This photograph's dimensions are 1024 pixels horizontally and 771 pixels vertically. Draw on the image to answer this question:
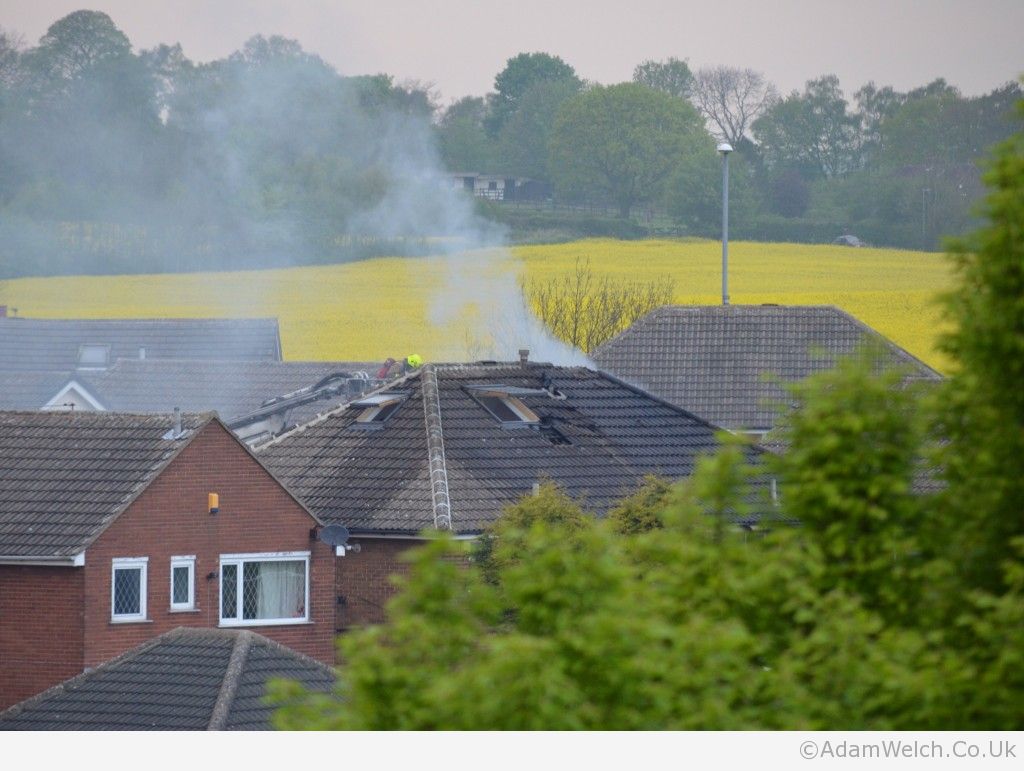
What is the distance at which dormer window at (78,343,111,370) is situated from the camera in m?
55.9

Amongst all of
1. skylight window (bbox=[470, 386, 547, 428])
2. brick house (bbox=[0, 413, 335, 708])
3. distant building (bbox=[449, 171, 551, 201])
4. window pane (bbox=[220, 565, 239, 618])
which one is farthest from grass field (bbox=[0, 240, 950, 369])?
window pane (bbox=[220, 565, 239, 618])

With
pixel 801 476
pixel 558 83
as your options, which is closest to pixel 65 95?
pixel 558 83

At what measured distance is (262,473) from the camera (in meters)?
24.1

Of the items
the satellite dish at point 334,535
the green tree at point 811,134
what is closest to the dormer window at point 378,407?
the satellite dish at point 334,535

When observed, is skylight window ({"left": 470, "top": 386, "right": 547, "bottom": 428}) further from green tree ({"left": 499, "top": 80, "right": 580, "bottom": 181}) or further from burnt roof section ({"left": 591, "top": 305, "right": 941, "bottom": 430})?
green tree ({"left": 499, "top": 80, "right": 580, "bottom": 181})

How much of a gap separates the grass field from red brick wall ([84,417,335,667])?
2968cm

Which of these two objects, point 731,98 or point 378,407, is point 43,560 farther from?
point 731,98

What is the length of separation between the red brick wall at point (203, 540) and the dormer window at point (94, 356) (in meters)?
32.8

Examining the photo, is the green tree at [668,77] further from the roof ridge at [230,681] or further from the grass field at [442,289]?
the roof ridge at [230,681]

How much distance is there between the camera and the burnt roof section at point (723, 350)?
42500 mm

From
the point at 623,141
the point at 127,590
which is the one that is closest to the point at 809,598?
the point at 127,590

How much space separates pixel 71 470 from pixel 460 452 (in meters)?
6.63

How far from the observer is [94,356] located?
56.4 metres

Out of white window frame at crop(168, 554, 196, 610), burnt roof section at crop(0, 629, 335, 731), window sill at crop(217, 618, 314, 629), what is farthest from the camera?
window sill at crop(217, 618, 314, 629)
